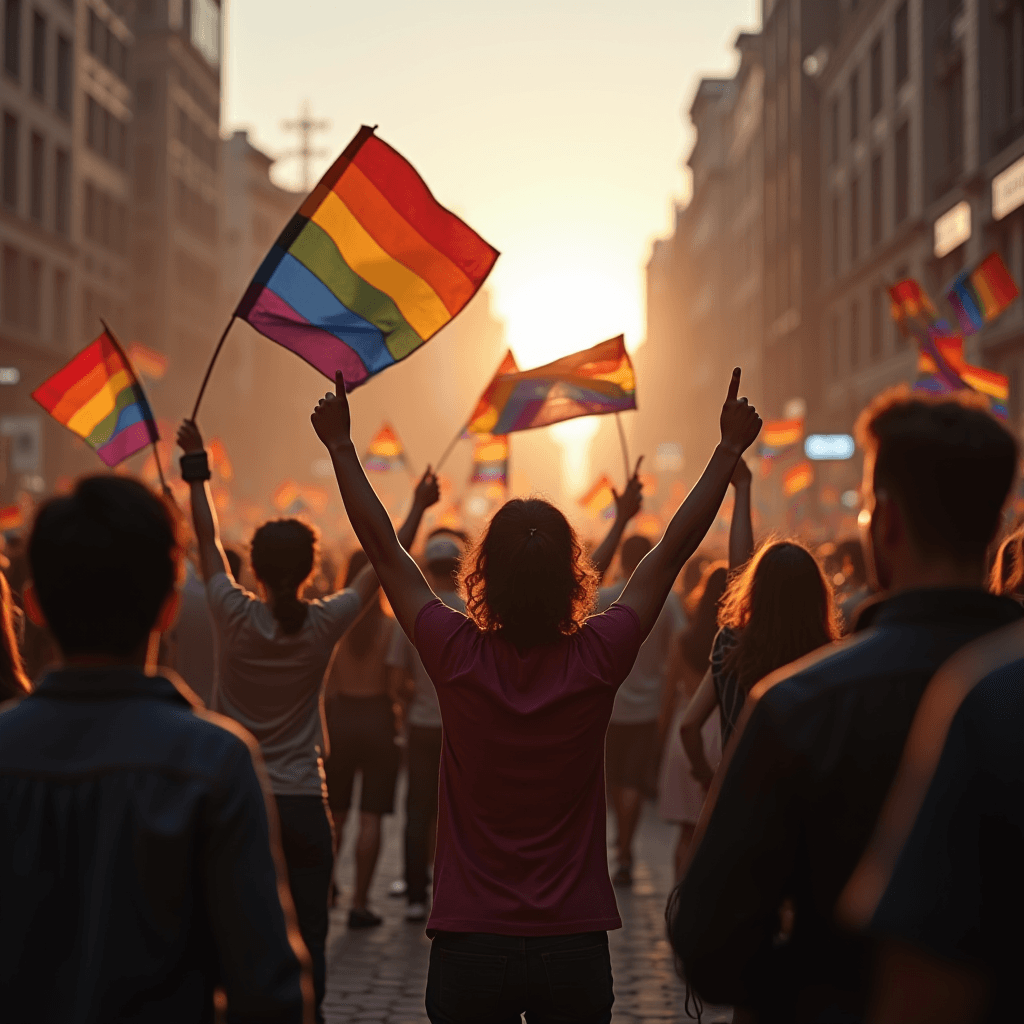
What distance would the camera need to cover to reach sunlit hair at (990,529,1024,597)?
211 inches

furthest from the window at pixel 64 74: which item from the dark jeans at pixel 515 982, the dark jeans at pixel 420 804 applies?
the dark jeans at pixel 515 982

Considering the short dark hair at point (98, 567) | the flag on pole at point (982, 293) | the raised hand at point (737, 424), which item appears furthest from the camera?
the flag on pole at point (982, 293)

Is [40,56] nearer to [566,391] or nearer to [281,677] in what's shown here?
[566,391]

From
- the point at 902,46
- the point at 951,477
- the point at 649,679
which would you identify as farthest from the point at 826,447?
the point at 951,477

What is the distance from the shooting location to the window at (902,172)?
135ft

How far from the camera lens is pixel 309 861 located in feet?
18.6

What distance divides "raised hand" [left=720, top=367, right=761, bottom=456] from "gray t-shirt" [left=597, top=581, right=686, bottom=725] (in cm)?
608

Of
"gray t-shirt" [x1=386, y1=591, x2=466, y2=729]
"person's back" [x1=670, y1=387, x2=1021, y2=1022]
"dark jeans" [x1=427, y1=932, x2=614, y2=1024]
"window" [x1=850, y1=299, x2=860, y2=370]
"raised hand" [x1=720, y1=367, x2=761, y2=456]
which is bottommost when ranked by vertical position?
"dark jeans" [x1=427, y1=932, x2=614, y2=1024]

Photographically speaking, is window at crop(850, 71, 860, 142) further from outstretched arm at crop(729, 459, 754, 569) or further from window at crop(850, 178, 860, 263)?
outstretched arm at crop(729, 459, 754, 569)

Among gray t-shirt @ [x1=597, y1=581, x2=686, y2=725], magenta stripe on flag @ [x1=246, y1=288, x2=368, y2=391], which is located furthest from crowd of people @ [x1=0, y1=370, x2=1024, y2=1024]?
gray t-shirt @ [x1=597, y1=581, x2=686, y2=725]

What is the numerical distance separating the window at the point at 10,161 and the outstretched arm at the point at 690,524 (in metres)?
39.7

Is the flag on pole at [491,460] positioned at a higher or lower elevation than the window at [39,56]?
lower

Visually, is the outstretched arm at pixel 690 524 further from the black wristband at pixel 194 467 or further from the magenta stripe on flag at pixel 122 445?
the magenta stripe on flag at pixel 122 445

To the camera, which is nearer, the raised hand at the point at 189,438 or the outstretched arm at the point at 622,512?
the raised hand at the point at 189,438
